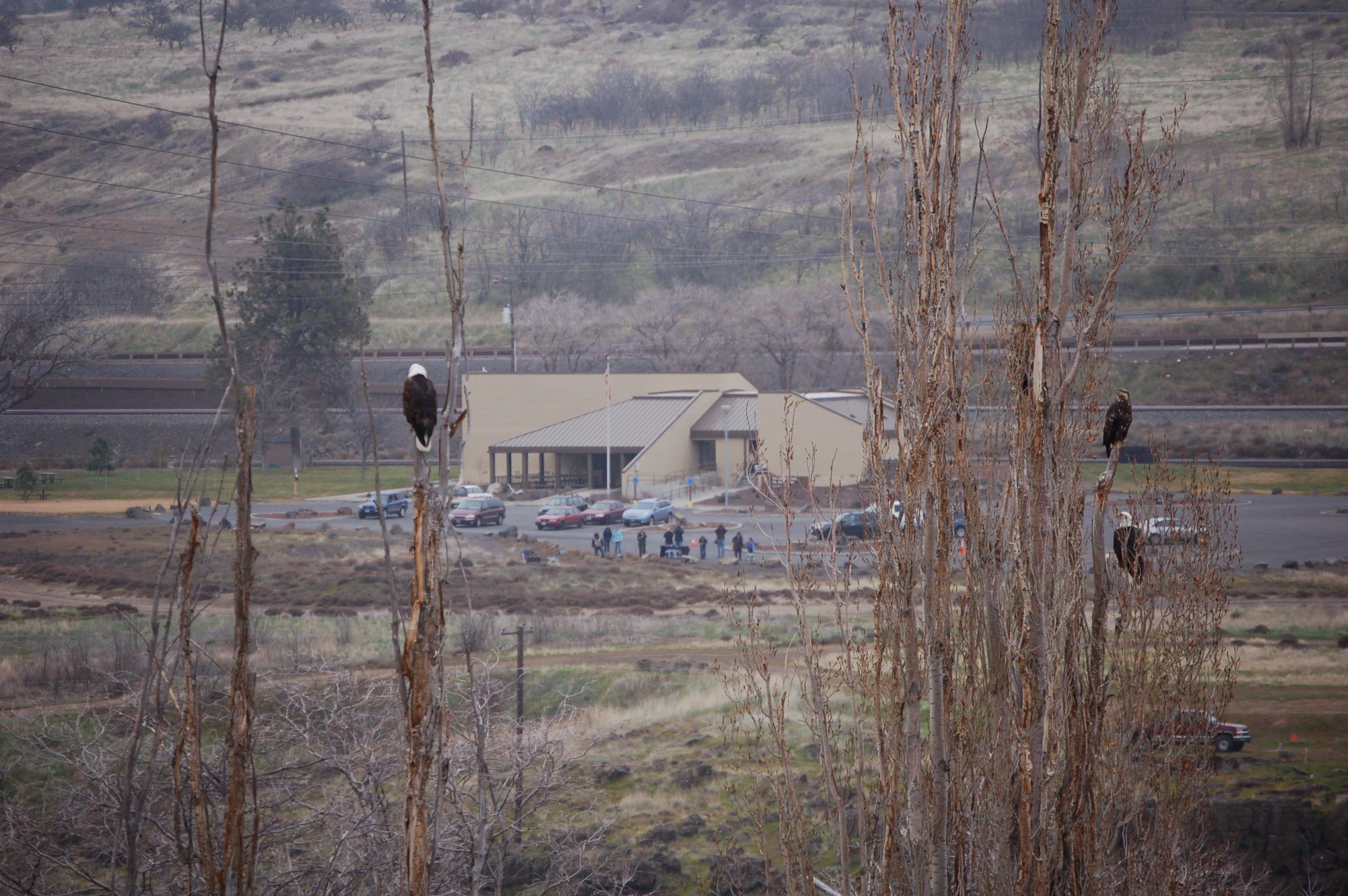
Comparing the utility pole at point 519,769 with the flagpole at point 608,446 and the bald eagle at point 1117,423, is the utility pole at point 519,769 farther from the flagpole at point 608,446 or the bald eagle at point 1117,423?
the flagpole at point 608,446

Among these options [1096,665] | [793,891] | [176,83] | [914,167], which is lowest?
[793,891]

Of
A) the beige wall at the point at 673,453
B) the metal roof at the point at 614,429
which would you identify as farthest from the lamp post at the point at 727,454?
the metal roof at the point at 614,429

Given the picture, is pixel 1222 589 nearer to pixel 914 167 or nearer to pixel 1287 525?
pixel 914 167

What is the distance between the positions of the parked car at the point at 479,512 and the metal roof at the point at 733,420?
11.2m

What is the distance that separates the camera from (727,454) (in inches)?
1751

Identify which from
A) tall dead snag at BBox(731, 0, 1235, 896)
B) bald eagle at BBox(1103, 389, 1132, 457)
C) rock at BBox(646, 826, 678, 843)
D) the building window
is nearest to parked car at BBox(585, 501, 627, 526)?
the building window

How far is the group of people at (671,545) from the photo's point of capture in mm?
32094

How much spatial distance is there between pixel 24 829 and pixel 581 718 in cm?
969

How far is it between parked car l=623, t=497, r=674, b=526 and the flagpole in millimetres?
5083

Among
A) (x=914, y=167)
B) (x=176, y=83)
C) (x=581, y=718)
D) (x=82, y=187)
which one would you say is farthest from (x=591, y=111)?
(x=914, y=167)

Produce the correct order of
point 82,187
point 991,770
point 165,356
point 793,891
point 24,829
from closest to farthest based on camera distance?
point 991,770, point 793,891, point 24,829, point 165,356, point 82,187

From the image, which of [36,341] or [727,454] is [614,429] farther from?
[36,341]

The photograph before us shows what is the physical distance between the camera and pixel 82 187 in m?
90.4

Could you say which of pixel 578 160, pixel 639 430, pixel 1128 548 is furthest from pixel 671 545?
pixel 578 160
